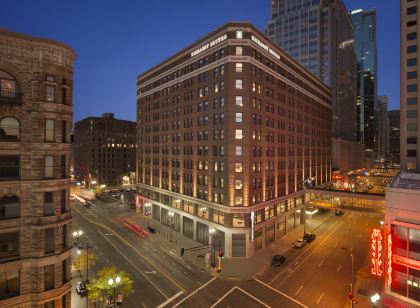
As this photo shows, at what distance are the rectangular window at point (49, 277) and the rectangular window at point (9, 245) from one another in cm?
Answer: 275

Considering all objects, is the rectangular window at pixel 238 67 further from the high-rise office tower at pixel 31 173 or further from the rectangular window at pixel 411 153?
the rectangular window at pixel 411 153

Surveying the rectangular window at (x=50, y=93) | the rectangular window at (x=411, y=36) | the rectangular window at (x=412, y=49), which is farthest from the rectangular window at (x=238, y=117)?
the rectangular window at (x=411, y=36)

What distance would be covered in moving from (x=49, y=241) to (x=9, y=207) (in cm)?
446

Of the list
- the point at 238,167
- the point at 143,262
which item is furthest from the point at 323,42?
the point at 143,262

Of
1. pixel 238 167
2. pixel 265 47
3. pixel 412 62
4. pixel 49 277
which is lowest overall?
pixel 49 277

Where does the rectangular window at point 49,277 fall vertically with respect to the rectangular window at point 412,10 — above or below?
below

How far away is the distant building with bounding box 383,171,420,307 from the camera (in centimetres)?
2641

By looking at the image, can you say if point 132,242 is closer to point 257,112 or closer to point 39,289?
point 39,289

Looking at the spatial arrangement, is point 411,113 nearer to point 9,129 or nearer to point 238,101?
point 238,101

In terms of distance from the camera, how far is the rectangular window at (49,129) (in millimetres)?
23641

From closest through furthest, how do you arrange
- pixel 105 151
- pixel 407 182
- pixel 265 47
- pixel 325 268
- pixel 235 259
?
pixel 407 182 → pixel 325 268 → pixel 235 259 → pixel 265 47 → pixel 105 151

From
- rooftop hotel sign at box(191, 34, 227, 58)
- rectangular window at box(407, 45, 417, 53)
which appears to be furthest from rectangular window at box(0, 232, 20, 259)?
rectangular window at box(407, 45, 417, 53)

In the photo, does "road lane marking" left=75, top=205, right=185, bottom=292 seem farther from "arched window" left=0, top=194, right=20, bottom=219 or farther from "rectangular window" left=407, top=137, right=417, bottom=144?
"rectangular window" left=407, top=137, right=417, bottom=144

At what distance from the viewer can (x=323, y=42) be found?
13125cm
